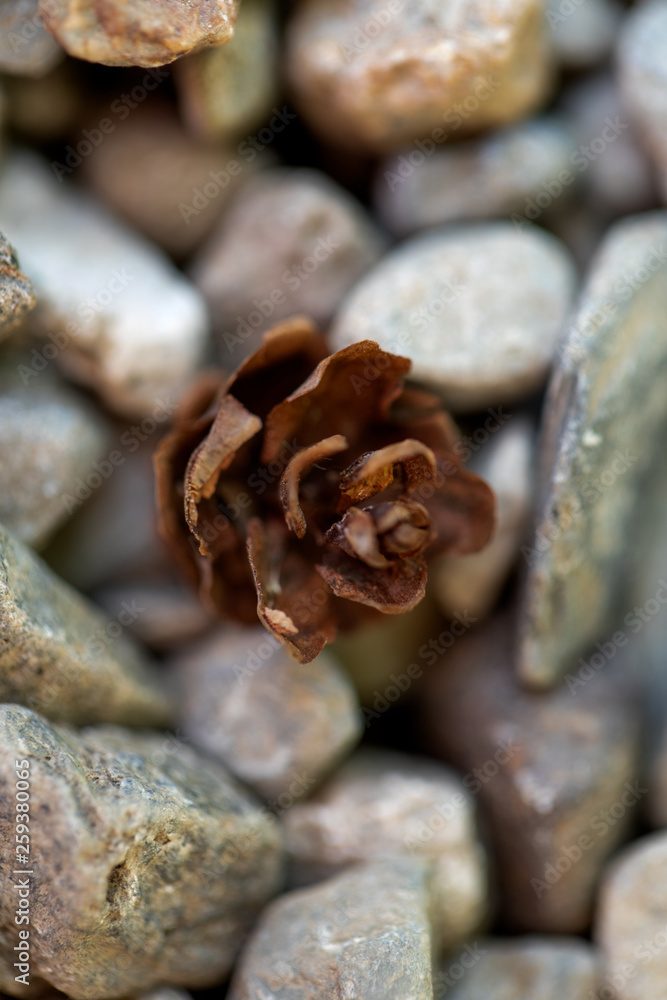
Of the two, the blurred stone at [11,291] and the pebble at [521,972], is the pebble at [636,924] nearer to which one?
the pebble at [521,972]

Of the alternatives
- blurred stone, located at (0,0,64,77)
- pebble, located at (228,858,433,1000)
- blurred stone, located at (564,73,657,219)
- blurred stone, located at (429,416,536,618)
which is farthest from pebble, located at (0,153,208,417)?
pebble, located at (228,858,433,1000)

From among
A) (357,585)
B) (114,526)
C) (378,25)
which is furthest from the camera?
(114,526)

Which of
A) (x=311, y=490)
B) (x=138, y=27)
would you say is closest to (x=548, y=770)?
(x=311, y=490)

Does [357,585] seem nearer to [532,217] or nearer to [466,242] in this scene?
[466,242]

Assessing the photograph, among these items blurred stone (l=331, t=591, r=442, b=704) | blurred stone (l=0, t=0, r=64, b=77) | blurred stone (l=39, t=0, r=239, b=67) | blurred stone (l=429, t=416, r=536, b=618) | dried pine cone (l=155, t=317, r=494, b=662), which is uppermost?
blurred stone (l=0, t=0, r=64, b=77)

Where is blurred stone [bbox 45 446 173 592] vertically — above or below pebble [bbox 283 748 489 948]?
above

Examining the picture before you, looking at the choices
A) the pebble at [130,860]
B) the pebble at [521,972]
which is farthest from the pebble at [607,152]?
the pebble at [521,972]

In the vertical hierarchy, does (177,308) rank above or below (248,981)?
above

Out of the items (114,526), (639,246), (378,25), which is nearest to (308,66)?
(378,25)

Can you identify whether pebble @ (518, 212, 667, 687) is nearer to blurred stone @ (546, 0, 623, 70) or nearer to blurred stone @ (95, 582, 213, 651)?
blurred stone @ (546, 0, 623, 70)
